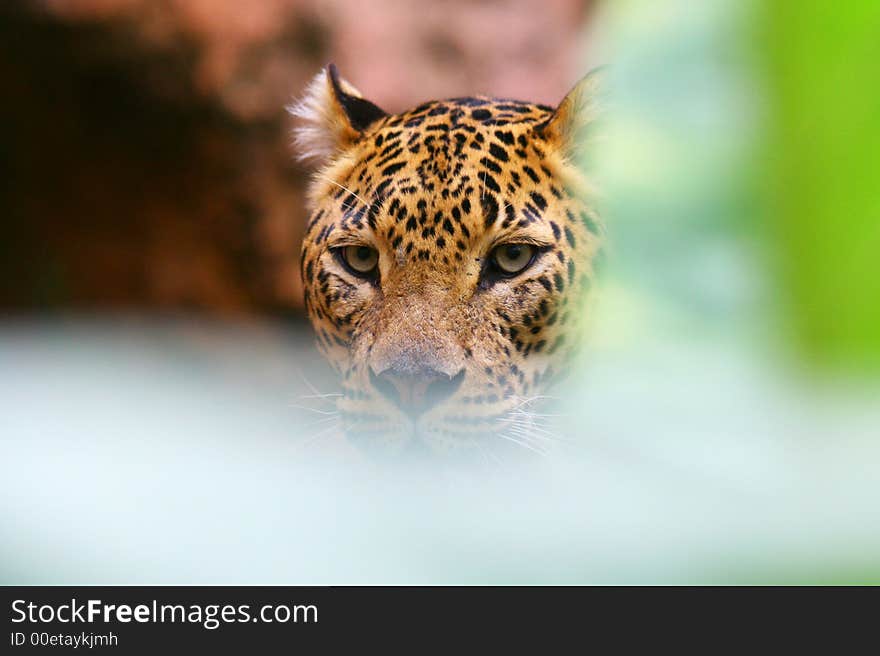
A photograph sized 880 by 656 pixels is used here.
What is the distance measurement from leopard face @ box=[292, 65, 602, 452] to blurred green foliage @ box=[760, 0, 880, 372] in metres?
0.34

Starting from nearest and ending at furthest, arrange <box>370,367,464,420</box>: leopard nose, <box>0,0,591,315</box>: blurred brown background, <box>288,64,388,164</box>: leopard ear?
<box>370,367,464,420</box>: leopard nose, <box>288,64,388,164</box>: leopard ear, <box>0,0,591,315</box>: blurred brown background

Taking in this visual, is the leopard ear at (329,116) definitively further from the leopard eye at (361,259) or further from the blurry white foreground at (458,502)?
the blurry white foreground at (458,502)

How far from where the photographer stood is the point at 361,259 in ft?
5.49

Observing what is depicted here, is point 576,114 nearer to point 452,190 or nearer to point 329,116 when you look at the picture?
point 452,190

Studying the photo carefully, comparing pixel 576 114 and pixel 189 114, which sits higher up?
pixel 189 114

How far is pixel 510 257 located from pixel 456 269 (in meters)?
0.10

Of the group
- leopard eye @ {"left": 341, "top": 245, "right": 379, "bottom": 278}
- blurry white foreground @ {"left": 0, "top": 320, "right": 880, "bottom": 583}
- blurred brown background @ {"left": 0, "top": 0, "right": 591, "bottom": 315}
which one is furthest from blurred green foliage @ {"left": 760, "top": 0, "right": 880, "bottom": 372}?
blurred brown background @ {"left": 0, "top": 0, "right": 591, "bottom": 315}

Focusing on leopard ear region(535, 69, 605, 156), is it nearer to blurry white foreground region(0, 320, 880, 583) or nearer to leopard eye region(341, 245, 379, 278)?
leopard eye region(341, 245, 379, 278)

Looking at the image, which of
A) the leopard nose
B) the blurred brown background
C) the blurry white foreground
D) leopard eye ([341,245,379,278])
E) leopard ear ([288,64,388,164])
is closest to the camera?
the blurry white foreground

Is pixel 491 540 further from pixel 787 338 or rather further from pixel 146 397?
pixel 146 397

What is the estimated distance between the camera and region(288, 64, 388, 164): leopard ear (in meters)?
1.78

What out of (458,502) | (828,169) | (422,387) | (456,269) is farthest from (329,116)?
(828,169)

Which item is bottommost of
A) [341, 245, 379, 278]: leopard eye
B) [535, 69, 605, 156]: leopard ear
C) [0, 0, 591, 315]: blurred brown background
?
[341, 245, 379, 278]: leopard eye
